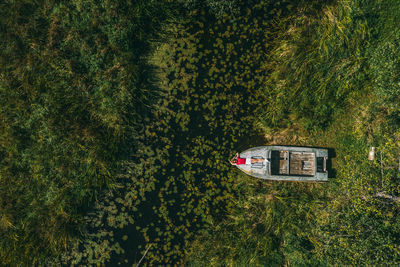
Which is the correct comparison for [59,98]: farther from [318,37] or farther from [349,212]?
[349,212]

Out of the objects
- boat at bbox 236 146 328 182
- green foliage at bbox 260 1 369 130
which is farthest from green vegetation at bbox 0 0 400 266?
boat at bbox 236 146 328 182

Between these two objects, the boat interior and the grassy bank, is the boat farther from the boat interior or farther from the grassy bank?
the grassy bank

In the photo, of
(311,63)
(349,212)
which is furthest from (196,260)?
(311,63)

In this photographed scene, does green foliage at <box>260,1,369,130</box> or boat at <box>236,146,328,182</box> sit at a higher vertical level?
green foliage at <box>260,1,369,130</box>

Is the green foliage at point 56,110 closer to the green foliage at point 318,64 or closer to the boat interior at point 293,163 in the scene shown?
the green foliage at point 318,64

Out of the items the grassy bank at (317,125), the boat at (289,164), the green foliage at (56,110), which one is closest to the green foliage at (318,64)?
the grassy bank at (317,125)

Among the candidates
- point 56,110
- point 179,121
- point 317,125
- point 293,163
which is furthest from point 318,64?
point 56,110

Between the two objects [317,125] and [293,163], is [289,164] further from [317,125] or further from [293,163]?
[317,125]
